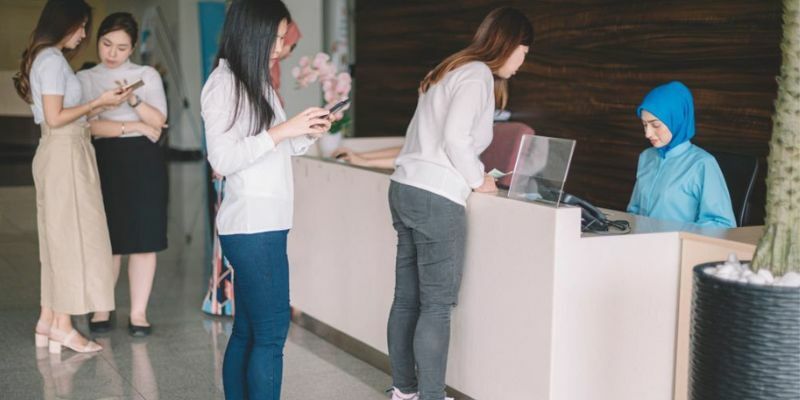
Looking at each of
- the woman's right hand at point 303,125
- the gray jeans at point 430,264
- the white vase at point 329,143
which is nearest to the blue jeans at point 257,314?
the woman's right hand at point 303,125

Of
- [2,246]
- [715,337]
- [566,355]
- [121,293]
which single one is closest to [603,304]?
[566,355]

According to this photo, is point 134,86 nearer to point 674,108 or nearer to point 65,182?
point 65,182

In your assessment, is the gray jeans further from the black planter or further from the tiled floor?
the black planter

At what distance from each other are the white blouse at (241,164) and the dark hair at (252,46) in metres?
0.02

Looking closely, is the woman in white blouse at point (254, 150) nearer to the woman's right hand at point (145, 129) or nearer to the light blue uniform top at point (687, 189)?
the light blue uniform top at point (687, 189)

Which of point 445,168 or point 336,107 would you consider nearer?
point 336,107

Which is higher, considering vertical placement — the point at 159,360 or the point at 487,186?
the point at 487,186

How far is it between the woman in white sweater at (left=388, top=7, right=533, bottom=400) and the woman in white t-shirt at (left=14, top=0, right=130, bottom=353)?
5.74 feet

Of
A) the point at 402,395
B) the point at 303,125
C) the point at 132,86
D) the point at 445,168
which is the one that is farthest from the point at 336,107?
the point at 132,86

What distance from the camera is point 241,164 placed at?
10.0 ft

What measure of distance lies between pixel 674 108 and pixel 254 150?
1672mm

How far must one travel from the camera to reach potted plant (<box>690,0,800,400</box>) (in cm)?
244

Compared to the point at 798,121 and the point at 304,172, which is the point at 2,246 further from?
the point at 798,121

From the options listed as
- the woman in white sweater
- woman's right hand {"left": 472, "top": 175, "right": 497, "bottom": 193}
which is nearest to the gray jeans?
the woman in white sweater
